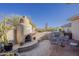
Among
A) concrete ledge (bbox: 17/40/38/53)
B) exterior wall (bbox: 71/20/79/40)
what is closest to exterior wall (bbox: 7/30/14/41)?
concrete ledge (bbox: 17/40/38/53)

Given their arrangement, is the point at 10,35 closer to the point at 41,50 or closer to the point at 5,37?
the point at 5,37

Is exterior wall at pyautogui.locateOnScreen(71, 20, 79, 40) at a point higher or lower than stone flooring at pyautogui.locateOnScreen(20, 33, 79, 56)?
higher

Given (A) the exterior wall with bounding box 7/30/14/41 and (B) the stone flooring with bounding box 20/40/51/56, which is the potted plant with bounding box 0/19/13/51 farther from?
(B) the stone flooring with bounding box 20/40/51/56

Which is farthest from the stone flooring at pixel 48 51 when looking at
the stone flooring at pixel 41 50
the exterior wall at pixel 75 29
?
the exterior wall at pixel 75 29

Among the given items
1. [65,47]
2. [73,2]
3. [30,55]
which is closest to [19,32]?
[30,55]

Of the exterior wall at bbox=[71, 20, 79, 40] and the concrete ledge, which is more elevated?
the exterior wall at bbox=[71, 20, 79, 40]

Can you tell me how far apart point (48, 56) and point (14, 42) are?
1.76ft

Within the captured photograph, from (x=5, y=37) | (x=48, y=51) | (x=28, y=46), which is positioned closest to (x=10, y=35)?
(x=5, y=37)

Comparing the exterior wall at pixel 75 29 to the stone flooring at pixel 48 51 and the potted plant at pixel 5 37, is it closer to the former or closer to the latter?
the stone flooring at pixel 48 51

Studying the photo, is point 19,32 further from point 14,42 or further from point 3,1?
point 3,1

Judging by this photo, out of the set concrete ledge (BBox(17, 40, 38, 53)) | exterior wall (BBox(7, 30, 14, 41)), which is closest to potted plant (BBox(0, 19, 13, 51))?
exterior wall (BBox(7, 30, 14, 41))

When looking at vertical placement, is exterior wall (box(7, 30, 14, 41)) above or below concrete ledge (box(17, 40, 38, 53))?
above

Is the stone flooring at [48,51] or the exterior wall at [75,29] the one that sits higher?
the exterior wall at [75,29]

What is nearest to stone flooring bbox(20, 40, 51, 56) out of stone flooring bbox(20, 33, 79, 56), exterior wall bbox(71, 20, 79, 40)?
stone flooring bbox(20, 33, 79, 56)
